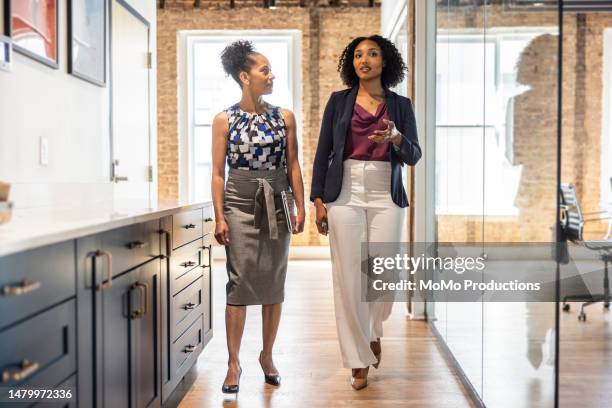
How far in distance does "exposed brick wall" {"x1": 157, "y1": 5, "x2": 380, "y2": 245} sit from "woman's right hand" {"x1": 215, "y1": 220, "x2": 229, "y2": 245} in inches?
197

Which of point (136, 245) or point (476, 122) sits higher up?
point (476, 122)

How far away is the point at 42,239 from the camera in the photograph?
1.29 meters

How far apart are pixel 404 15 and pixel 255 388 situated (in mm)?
3450

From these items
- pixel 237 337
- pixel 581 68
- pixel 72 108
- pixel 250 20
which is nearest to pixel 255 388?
pixel 237 337

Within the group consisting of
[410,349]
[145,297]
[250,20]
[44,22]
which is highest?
[250,20]

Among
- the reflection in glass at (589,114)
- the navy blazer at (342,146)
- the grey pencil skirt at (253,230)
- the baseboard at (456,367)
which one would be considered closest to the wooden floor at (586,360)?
the baseboard at (456,367)

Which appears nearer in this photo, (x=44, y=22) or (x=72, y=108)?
(x=44, y=22)

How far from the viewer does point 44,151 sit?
8.88 ft

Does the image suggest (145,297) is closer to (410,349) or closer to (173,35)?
(410,349)

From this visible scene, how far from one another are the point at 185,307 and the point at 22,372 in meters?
1.43

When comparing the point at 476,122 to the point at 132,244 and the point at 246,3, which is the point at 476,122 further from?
the point at 246,3

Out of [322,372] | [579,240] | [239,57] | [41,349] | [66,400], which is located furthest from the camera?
[579,240]

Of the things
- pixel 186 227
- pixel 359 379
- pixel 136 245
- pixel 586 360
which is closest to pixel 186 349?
pixel 186 227

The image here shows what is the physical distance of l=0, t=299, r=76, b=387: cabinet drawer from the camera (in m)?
1.22
